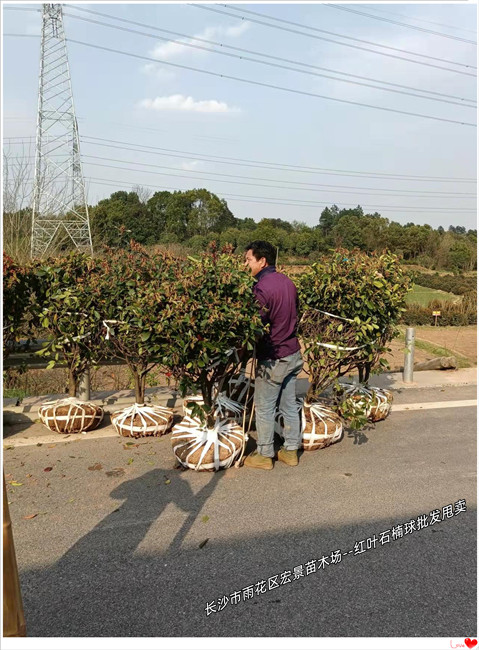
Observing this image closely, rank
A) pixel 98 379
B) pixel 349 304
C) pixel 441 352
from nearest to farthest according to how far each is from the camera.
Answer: pixel 349 304 < pixel 98 379 < pixel 441 352

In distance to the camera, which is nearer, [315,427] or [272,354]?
[272,354]

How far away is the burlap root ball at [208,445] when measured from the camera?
15.2 feet

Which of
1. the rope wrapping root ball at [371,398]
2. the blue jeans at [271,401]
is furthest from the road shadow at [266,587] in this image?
the rope wrapping root ball at [371,398]

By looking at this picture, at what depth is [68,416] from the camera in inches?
221

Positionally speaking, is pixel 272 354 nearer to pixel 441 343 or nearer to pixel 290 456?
pixel 290 456

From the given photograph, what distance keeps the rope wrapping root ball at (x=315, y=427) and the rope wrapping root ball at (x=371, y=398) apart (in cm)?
44

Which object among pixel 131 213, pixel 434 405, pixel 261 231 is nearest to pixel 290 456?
pixel 434 405

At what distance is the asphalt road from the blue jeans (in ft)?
0.86

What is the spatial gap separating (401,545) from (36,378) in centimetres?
661

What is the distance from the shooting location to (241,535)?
12.0 feet

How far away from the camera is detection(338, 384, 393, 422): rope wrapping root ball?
5.87 metres

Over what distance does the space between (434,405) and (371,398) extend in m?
1.58

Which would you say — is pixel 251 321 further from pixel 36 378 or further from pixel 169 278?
pixel 36 378

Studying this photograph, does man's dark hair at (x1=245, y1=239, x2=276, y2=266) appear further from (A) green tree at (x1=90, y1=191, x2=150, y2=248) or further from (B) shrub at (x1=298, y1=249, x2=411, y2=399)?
(A) green tree at (x1=90, y1=191, x2=150, y2=248)
